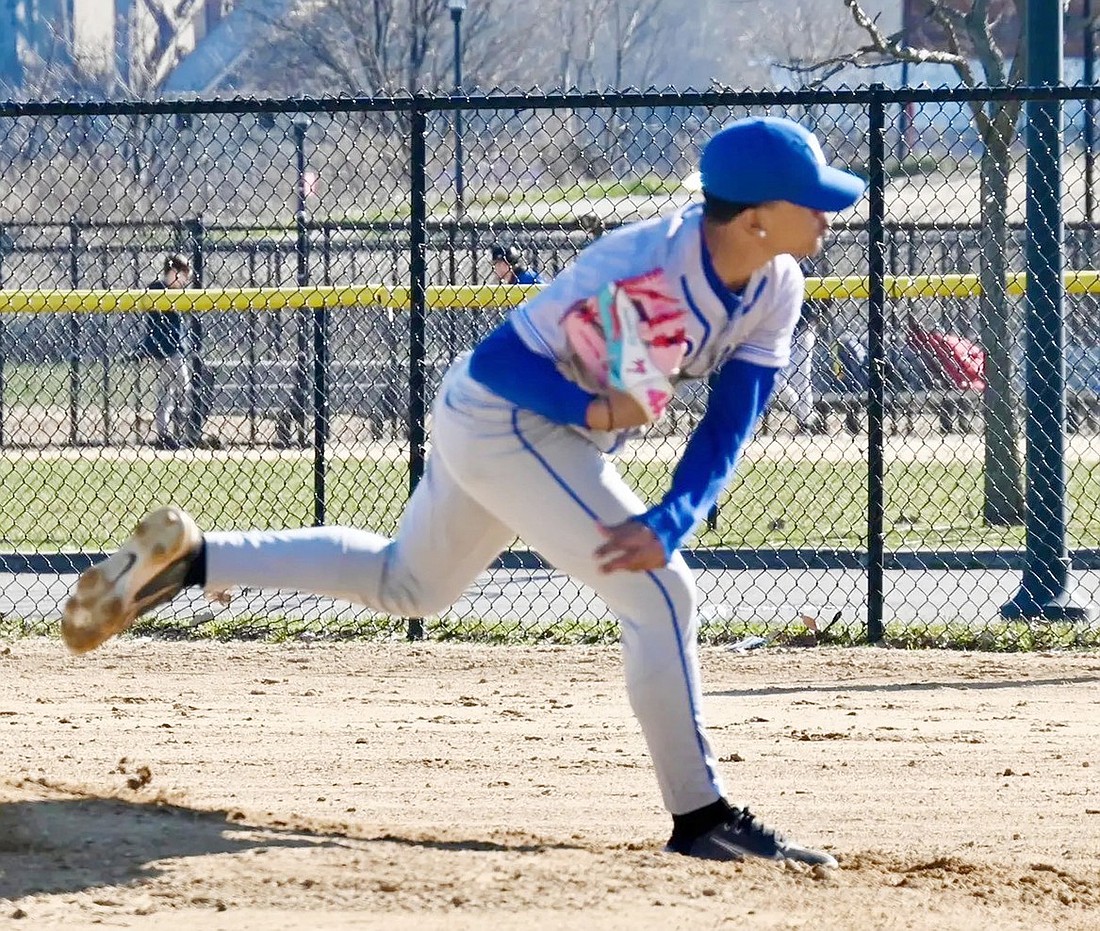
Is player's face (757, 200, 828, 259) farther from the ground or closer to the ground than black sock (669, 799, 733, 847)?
farther from the ground

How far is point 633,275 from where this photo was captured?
4.10 metres

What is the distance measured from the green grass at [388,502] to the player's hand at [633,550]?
7.24 m

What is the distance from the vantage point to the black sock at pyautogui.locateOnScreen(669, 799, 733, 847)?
175 inches

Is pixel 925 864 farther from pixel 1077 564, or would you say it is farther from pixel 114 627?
pixel 1077 564

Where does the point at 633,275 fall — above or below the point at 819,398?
above

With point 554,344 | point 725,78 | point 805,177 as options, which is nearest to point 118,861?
point 554,344

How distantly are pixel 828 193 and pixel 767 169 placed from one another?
0.53 ft

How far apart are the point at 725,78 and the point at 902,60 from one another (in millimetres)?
47725

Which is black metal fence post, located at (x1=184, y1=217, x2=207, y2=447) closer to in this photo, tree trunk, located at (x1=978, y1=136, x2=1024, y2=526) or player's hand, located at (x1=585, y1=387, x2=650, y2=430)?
tree trunk, located at (x1=978, y1=136, x2=1024, y2=526)

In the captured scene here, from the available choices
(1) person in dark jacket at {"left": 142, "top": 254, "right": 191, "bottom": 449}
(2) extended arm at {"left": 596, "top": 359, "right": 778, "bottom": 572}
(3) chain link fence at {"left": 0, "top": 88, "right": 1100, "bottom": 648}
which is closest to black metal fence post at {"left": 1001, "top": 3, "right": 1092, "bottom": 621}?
(3) chain link fence at {"left": 0, "top": 88, "right": 1100, "bottom": 648}

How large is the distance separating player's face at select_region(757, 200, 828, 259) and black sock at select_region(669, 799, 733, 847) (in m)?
1.38

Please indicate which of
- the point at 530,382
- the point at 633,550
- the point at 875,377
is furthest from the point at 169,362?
the point at 633,550

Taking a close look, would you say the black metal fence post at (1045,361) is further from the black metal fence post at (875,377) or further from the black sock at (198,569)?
the black sock at (198,569)

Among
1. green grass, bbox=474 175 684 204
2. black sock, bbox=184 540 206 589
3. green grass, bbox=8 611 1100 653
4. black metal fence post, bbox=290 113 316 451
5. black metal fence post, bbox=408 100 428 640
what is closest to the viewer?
black sock, bbox=184 540 206 589
